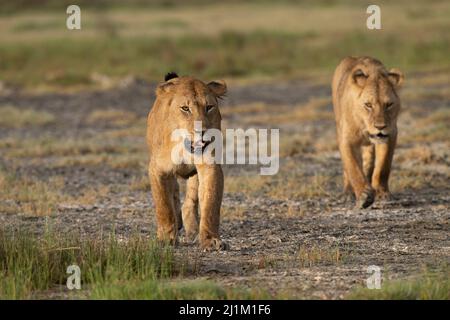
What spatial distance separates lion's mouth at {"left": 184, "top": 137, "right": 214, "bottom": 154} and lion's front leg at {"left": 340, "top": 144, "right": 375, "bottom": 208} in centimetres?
296

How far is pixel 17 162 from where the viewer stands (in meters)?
15.2

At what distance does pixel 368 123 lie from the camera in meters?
10.7

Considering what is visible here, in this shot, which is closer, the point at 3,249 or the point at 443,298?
the point at 443,298

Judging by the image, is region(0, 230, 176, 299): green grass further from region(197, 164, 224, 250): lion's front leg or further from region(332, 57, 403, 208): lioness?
region(332, 57, 403, 208): lioness

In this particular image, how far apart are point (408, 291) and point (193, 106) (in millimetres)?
2622

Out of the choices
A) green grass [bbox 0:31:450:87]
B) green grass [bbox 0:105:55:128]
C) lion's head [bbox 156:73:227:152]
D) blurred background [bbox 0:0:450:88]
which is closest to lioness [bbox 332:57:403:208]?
lion's head [bbox 156:73:227:152]

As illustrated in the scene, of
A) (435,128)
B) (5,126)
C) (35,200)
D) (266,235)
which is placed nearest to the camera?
(266,235)

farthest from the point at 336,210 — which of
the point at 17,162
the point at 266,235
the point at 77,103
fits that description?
the point at 77,103

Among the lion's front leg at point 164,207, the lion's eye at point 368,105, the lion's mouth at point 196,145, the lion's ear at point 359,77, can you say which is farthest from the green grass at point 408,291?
the lion's ear at point 359,77

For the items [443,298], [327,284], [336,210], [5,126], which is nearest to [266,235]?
[336,210]

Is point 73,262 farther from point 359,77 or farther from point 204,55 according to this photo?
point 204,55

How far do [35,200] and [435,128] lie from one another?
7.67m

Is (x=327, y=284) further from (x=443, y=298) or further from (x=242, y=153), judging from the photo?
(x=242, y=153)
